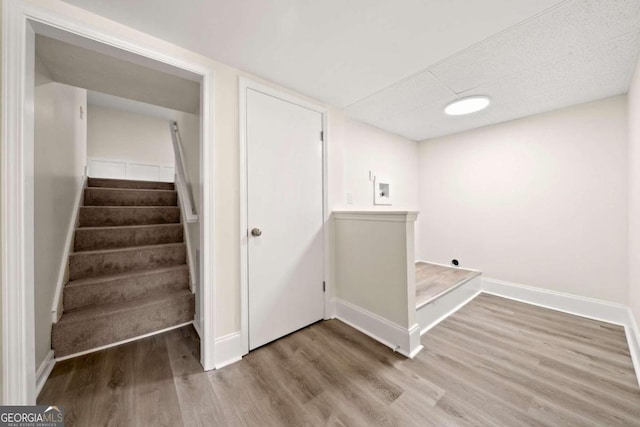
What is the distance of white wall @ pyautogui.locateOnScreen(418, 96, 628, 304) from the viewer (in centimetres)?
204

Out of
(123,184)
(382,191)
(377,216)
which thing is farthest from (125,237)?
(382,191)

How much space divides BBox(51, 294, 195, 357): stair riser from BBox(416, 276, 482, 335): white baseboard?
7.10 feet

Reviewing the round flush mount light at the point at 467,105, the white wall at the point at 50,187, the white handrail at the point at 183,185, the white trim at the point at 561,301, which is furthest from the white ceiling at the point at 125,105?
the white trim at the point at 561,301

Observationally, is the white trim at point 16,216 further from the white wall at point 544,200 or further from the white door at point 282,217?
the white wall at point 544,200

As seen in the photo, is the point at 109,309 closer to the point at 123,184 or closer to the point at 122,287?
the point at 122,287

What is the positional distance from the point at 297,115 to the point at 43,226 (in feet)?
6.65

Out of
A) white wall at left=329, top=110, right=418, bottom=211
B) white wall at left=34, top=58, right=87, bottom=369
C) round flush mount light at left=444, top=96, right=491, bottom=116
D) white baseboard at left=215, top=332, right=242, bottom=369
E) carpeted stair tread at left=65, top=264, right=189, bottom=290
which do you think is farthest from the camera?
white wall at left=329, top=110, right=418, bottom=211

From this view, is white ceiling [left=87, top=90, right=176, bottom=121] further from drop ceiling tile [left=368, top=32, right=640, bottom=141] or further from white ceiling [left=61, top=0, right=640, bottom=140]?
drop ceiling tile [left=368, top=32, right=640, bottom=141]

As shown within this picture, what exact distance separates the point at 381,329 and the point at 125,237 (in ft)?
9.21

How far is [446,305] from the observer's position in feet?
7.25

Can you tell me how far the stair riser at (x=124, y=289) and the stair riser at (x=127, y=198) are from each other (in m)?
1.34

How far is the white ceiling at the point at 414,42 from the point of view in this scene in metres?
1.16

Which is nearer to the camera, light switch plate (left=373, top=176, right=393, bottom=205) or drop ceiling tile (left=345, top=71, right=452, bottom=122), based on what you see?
drop ceiling tile (left=345, top=71, right=452, bottom=122)

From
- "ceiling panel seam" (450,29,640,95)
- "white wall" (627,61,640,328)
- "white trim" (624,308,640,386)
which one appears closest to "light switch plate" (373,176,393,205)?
"ceiling panel seam" (450,29,640,95)
